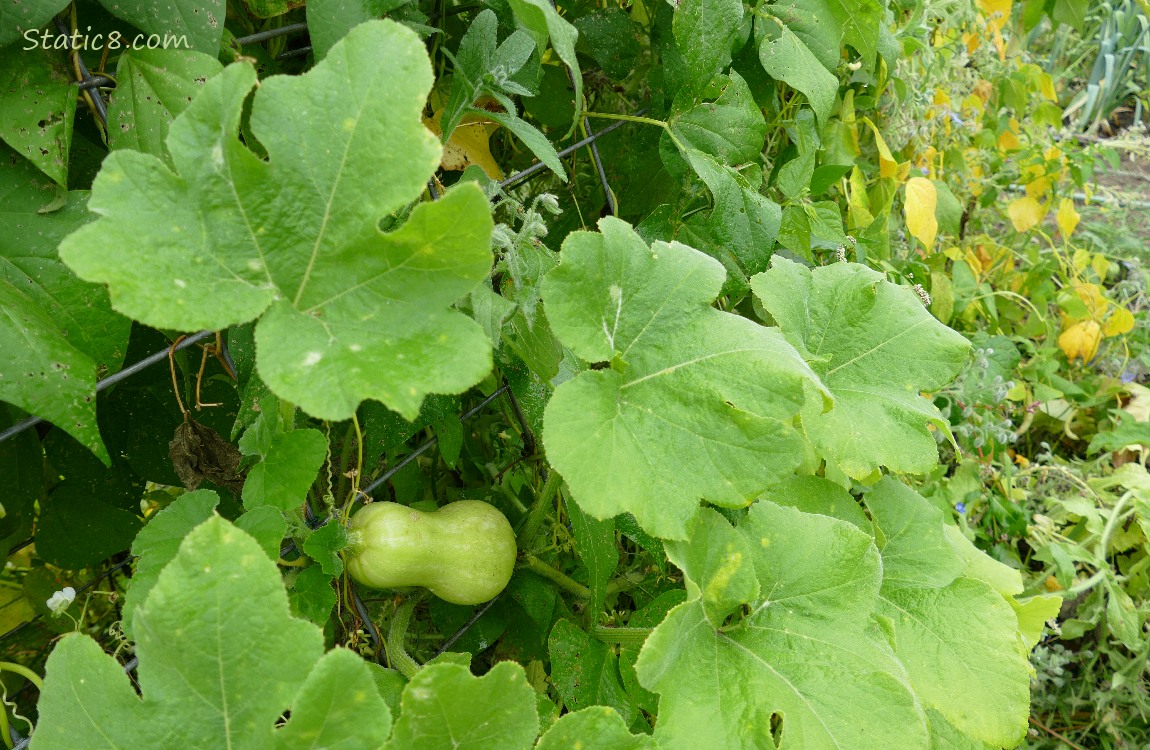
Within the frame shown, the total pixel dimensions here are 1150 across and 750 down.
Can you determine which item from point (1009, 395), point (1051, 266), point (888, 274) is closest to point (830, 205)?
point (888, 274)

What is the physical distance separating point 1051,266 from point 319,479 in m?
2.43

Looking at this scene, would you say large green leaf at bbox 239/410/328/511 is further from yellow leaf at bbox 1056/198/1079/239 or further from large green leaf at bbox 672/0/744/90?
yellow leaf at bbox 1056/198/1079/239

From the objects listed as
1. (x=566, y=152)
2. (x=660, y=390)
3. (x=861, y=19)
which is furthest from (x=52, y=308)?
(x=861, y=19)

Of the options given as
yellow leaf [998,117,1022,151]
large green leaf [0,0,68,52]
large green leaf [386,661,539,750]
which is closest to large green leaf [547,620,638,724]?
large green leaf [386,661,539,750]

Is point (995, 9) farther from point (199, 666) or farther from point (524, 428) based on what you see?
point (199, 666)

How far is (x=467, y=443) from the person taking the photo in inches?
44.0

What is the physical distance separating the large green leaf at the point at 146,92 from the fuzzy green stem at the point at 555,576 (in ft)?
1.85

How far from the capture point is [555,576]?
38.9 inches

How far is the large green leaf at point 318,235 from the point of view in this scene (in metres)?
0.53

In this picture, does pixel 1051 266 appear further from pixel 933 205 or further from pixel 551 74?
pixel 551 74

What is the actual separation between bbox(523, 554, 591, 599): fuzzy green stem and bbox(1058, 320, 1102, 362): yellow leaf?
6.72ft

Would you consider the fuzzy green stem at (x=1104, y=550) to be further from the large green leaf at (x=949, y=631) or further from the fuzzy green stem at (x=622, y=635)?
the fuzzy green stem at (x=622, y=635)

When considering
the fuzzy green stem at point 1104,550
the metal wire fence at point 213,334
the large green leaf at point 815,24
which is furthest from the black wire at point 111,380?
the fuzzy green stem at point 1104,550

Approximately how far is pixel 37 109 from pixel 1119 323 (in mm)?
2640
